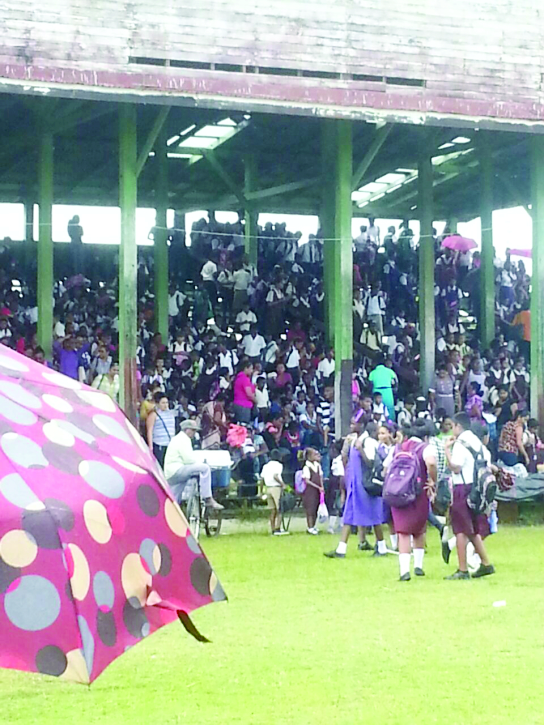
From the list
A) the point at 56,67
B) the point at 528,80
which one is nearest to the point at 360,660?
the point at 56,67

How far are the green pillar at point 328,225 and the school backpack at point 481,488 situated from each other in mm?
9298

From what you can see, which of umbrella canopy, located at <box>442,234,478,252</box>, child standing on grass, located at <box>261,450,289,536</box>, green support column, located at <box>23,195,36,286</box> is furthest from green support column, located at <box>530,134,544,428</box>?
green support column, located at <box>23,195,36,286</box>

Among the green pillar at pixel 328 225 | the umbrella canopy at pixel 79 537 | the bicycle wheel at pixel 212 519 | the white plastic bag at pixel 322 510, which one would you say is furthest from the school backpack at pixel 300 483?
the umbrella canopy at pixel 79 537

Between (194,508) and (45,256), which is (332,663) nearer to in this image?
(194,508)

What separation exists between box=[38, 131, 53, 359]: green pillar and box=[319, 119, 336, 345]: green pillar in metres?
4.13

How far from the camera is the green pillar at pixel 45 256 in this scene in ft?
60.9

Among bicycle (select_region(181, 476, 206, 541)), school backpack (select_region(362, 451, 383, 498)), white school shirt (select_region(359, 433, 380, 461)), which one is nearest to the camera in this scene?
school backpack (select_region(362, 451, 383, 498))

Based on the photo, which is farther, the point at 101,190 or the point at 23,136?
the point at 101,190

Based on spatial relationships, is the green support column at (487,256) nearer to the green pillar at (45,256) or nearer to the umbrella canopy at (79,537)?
the green pillar at (45,256)

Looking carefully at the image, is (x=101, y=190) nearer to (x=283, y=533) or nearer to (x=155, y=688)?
(x=283, y=533)

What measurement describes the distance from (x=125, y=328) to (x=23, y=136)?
21.3 feet

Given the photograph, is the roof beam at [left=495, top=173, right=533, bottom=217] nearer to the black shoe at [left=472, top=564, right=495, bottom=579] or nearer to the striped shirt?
the striped shirt

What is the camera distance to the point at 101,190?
2838cm

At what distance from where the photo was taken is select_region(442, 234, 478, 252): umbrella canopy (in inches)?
980
